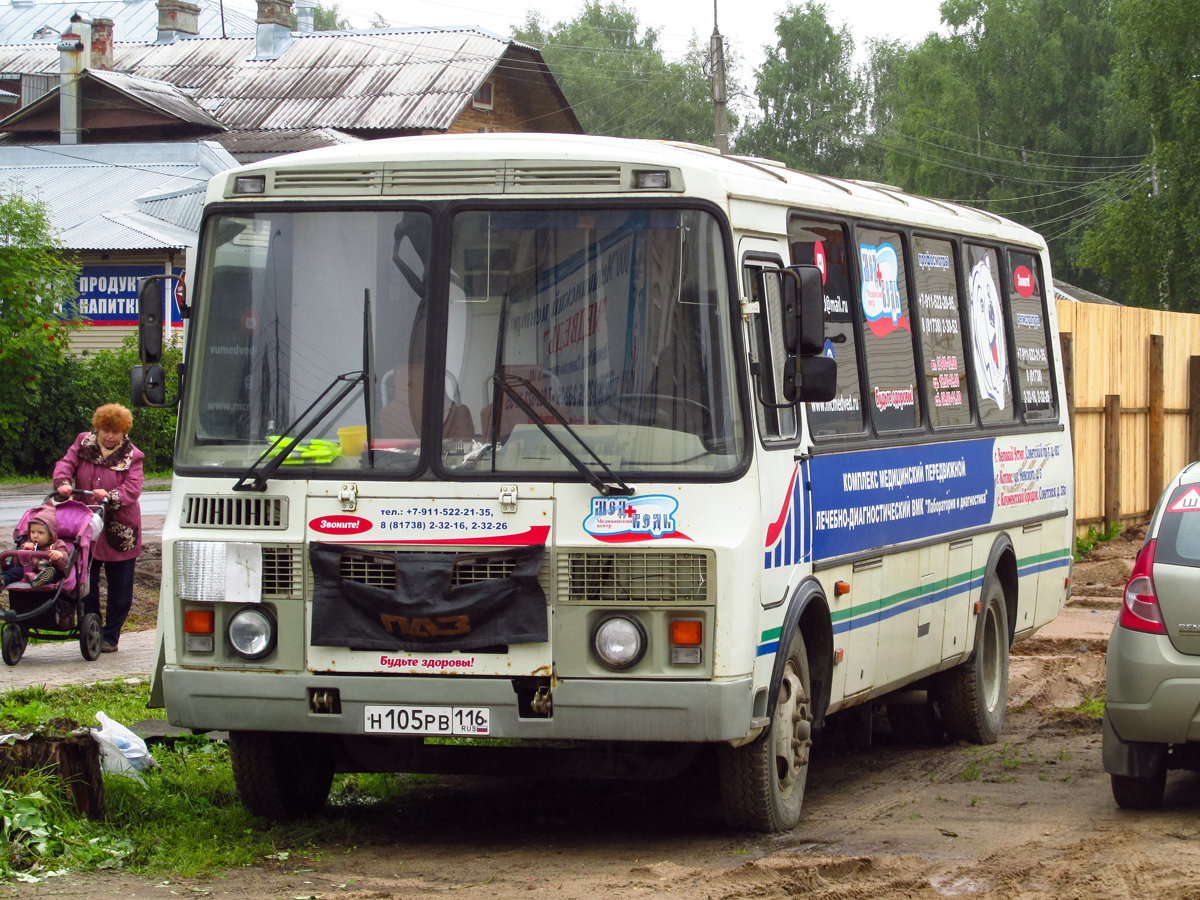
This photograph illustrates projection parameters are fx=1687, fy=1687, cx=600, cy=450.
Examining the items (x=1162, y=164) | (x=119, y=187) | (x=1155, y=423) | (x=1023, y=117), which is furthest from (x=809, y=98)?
(x=1155, y=423)

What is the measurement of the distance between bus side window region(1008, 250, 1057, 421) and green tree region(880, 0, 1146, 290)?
169ft

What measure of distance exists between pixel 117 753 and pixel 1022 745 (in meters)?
5.13

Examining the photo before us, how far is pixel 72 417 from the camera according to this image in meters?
28.5

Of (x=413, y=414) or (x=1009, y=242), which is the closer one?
(x=413, y=414)

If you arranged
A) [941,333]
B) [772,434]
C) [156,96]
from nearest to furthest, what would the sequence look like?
[772,434] → [941,333] → [156,96]

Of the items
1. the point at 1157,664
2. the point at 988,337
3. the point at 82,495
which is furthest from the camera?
the point at 82,495

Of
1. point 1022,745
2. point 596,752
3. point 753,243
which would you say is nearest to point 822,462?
point 753,243

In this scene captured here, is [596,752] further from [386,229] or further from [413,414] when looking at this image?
[386,229]

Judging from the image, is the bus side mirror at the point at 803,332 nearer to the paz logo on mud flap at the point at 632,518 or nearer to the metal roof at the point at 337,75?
the paz logo on mud flap at the point at 632,518

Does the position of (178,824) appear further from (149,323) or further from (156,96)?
(156,96)

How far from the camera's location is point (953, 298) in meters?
9.75

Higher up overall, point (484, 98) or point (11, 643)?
point (484, 98)

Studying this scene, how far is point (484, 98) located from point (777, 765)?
150 ft

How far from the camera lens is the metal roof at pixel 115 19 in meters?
62.5
